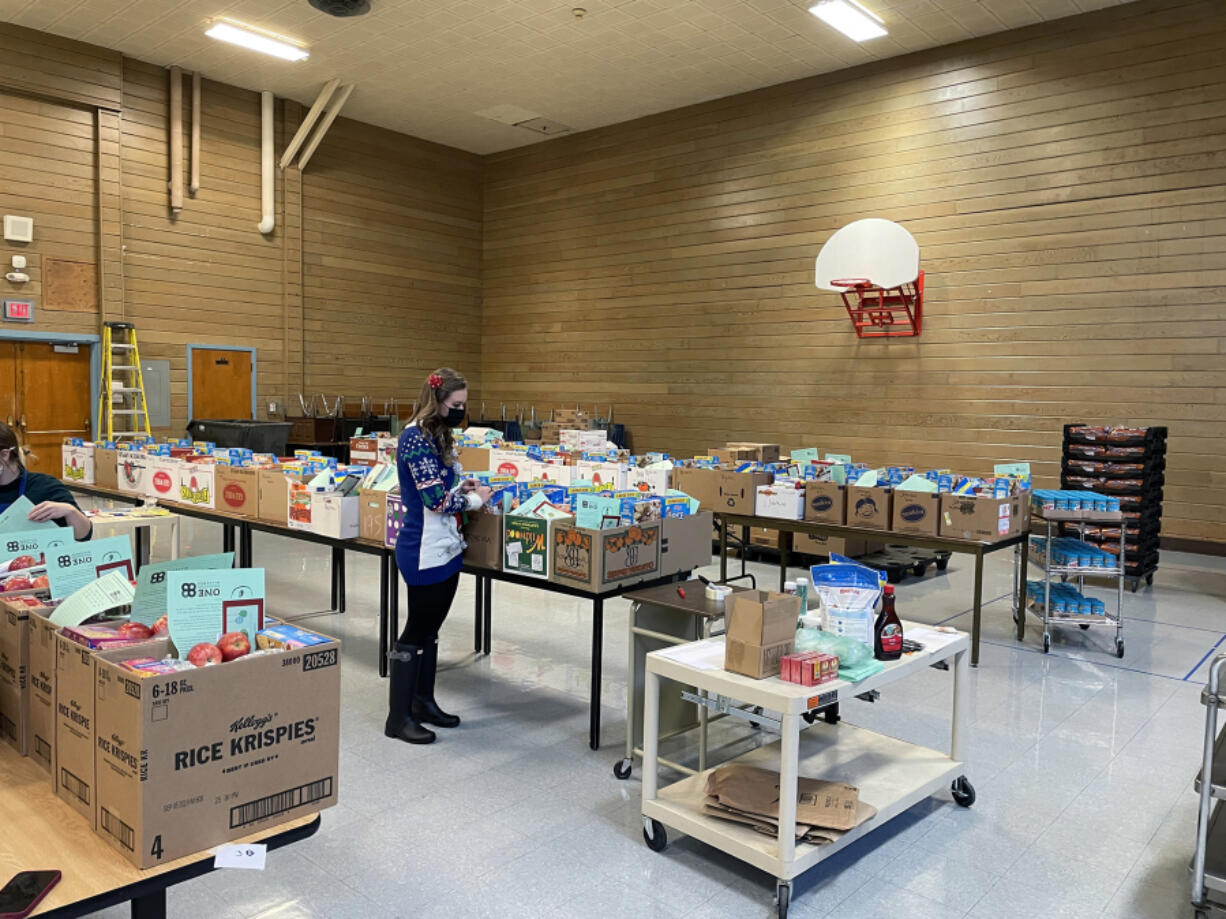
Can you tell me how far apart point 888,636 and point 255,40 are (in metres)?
10.3

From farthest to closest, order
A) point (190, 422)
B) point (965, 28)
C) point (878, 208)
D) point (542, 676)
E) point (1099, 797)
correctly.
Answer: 1. point (190, 422)
2. point (878, 208)
3. point (965, 28)
4. point (542, 676)
5. point (1099, 797)

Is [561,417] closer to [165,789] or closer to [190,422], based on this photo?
[190,422]

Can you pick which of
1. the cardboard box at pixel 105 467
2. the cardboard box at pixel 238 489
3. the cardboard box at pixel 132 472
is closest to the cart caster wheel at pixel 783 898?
the cardboard box at pixel 238 489

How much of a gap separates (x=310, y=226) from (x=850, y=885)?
39.3 feet

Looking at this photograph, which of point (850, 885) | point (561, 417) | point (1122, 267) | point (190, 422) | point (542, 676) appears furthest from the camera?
point (561, 417)

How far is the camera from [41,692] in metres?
1.74

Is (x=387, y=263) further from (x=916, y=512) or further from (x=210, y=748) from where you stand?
(x=210, y=748)

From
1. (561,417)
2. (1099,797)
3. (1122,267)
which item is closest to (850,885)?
(1099,797)

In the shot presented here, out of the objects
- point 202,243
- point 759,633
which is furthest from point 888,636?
point 202,243

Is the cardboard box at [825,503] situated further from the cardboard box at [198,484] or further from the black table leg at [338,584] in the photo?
the cardboard box at [198,484]

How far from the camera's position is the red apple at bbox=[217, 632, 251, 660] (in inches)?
65.2

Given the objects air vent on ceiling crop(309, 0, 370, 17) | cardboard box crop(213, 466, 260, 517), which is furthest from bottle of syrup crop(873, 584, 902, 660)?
air vent on ceiling crop(309, 0, 370, 17)

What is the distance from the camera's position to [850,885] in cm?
259

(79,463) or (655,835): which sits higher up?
(79,463)
